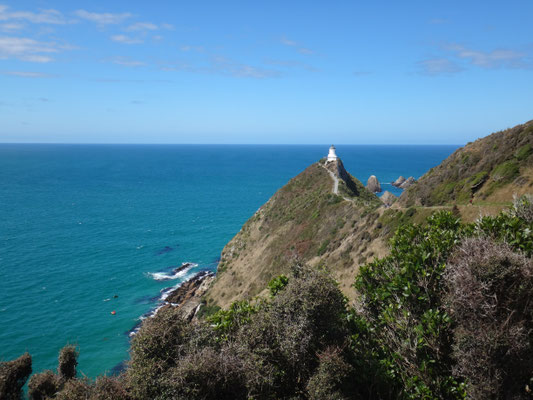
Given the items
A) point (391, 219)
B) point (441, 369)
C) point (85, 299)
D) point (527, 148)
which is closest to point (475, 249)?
point (441, 369)

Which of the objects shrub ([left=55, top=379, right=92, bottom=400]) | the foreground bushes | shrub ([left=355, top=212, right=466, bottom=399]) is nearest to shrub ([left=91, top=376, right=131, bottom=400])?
shrub ([left=55, top=379, right=92, bottom=400])

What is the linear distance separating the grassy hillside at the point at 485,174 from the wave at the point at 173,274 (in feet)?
129

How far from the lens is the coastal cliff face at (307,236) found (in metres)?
36.6

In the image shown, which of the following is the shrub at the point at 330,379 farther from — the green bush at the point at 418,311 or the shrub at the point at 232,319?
the shrub at the point at 232,319

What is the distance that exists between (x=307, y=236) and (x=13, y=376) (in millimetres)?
37865

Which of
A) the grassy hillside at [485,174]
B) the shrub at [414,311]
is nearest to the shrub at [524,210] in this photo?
Answer: the shrub at [414,311]

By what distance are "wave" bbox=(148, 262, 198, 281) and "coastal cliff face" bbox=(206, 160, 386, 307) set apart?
8.20 m

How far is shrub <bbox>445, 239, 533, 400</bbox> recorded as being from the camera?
9914mm

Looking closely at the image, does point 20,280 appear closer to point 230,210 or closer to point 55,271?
point 55,271

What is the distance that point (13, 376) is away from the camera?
16.1 m

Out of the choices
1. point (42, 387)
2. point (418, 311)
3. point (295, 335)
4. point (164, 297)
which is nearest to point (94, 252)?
point (164, 297)

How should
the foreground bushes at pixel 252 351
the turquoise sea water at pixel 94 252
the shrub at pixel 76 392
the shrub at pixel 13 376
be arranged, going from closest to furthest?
the foreground bushes at pixel 252 351 < the shrub at pixel 76 392 < the shrub at pixel 13 376 < the turquoise sea water at pixel 94 252

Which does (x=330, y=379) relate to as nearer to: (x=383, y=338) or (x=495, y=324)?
(x=383, y=338)

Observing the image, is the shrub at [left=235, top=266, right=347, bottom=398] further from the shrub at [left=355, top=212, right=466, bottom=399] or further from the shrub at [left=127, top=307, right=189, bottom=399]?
the shrub at [left=127, top=307, right=189, bottom=399]
